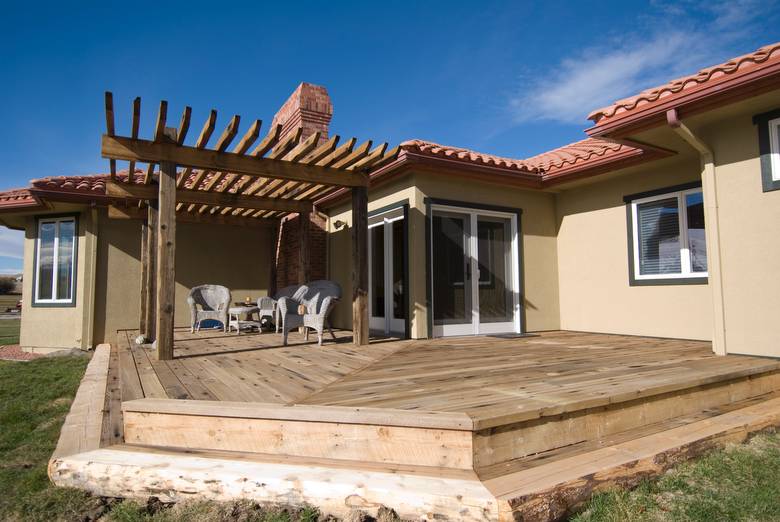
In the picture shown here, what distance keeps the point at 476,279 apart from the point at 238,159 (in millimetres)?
4041

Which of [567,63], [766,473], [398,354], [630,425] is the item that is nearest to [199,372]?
Answer: [398,354]

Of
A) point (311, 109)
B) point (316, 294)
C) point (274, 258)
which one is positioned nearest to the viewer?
point (316, 294)

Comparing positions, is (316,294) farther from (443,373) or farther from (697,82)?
(697,82)

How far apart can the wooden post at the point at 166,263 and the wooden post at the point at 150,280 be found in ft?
6.61

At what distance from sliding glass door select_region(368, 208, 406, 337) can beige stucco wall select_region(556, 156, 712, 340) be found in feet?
10.1

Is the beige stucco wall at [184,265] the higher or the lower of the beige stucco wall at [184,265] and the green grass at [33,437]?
the higher

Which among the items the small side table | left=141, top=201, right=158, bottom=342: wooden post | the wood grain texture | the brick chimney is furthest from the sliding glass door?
left=141, top=201, right=158, bottom=342: wooden post

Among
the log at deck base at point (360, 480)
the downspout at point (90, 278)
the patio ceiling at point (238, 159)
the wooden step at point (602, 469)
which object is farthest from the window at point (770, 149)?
the downspout at point (90, 278)

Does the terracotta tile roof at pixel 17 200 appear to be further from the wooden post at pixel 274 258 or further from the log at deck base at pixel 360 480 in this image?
the log at deck base at pixel 360 480

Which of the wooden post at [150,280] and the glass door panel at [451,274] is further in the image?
the glass door panel at [451,274]

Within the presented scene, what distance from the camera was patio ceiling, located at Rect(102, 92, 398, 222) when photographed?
15.6 ft

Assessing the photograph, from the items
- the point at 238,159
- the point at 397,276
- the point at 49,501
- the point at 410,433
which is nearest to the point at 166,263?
the point at 238,159

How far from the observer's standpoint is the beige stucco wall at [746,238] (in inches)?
186

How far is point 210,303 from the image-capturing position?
26.7 feet
